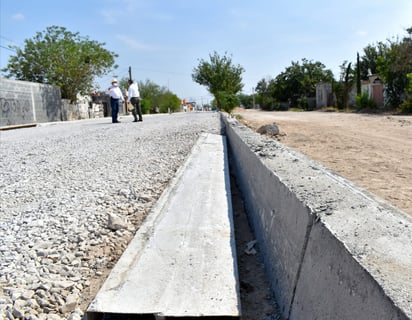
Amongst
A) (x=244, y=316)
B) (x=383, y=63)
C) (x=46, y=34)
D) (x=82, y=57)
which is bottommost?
(x=244, y=316)

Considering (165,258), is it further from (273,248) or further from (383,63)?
(383,63)

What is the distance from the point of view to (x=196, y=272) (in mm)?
2320

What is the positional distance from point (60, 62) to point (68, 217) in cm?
3080

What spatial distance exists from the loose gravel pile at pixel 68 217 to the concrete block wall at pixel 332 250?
1191mm

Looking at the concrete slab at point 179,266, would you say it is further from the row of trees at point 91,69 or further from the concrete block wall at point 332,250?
the row of trees at point 91,69

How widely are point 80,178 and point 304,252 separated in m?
3.95

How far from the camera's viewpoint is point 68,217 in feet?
11.8

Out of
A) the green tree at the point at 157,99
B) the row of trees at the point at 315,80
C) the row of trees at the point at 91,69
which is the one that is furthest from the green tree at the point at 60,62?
the green tree at the point at 157,99

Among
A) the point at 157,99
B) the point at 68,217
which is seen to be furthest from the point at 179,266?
the point at 157,99

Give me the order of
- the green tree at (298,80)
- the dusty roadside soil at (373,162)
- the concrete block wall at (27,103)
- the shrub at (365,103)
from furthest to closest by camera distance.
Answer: the green tree at (298,80) → the shrub at (365,103) → the concrete block wall at (27,103) → the dusty roadside soil at (373,162)

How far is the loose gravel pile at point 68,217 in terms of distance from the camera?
2.36 meters

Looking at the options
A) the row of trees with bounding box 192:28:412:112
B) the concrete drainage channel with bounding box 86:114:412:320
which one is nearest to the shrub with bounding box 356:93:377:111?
the row of trees with bounding box 192:28:412:112

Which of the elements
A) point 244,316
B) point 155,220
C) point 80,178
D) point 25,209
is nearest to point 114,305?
point 244,316

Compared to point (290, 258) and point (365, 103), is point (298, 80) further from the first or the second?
point (290, 258)
